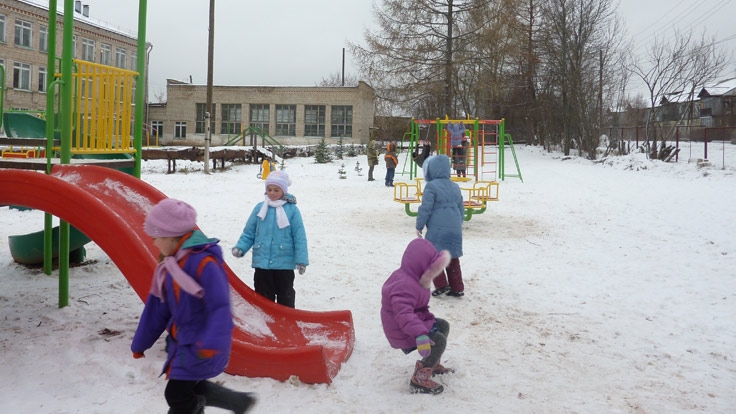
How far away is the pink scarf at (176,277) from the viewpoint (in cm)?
247

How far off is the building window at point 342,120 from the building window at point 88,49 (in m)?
18.3

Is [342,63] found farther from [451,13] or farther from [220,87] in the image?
[451,13]

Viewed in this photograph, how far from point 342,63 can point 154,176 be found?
144 ft

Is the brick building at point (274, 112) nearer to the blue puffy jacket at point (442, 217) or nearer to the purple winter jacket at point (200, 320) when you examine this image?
the blue puffy jacket at point (442, 217)

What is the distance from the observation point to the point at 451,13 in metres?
26.6

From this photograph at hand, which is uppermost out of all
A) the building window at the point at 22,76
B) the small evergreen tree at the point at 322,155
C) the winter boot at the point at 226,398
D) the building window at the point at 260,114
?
the building window at the point at 22,76

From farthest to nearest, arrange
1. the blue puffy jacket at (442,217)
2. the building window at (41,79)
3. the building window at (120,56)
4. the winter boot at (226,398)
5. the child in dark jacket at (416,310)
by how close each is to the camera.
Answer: the building window at (120,56) → the building window at (41,79) → the blue puffy jacket at (442,217) → the child in dark jacket at (416,310) → the winter boot at (226,398)

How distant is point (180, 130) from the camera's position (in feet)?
154

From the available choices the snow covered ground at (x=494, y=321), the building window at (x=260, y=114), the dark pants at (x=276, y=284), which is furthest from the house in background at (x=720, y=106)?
the dark pants at (x=276, y=284)

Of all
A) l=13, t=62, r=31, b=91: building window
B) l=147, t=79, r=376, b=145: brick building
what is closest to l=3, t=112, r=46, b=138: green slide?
l=13, t=62, r=31, b=91: building window

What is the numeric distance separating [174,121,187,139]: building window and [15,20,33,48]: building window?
11.9 metres

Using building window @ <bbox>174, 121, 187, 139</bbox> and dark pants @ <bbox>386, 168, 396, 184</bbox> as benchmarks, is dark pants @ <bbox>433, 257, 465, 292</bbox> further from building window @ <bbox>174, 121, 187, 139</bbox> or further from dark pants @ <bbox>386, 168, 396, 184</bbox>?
building window @ <bbox>174, 121, 187, 139</bbox>

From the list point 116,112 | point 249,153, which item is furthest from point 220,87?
point 116,112

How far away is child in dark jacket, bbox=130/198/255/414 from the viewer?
2.52 metres
